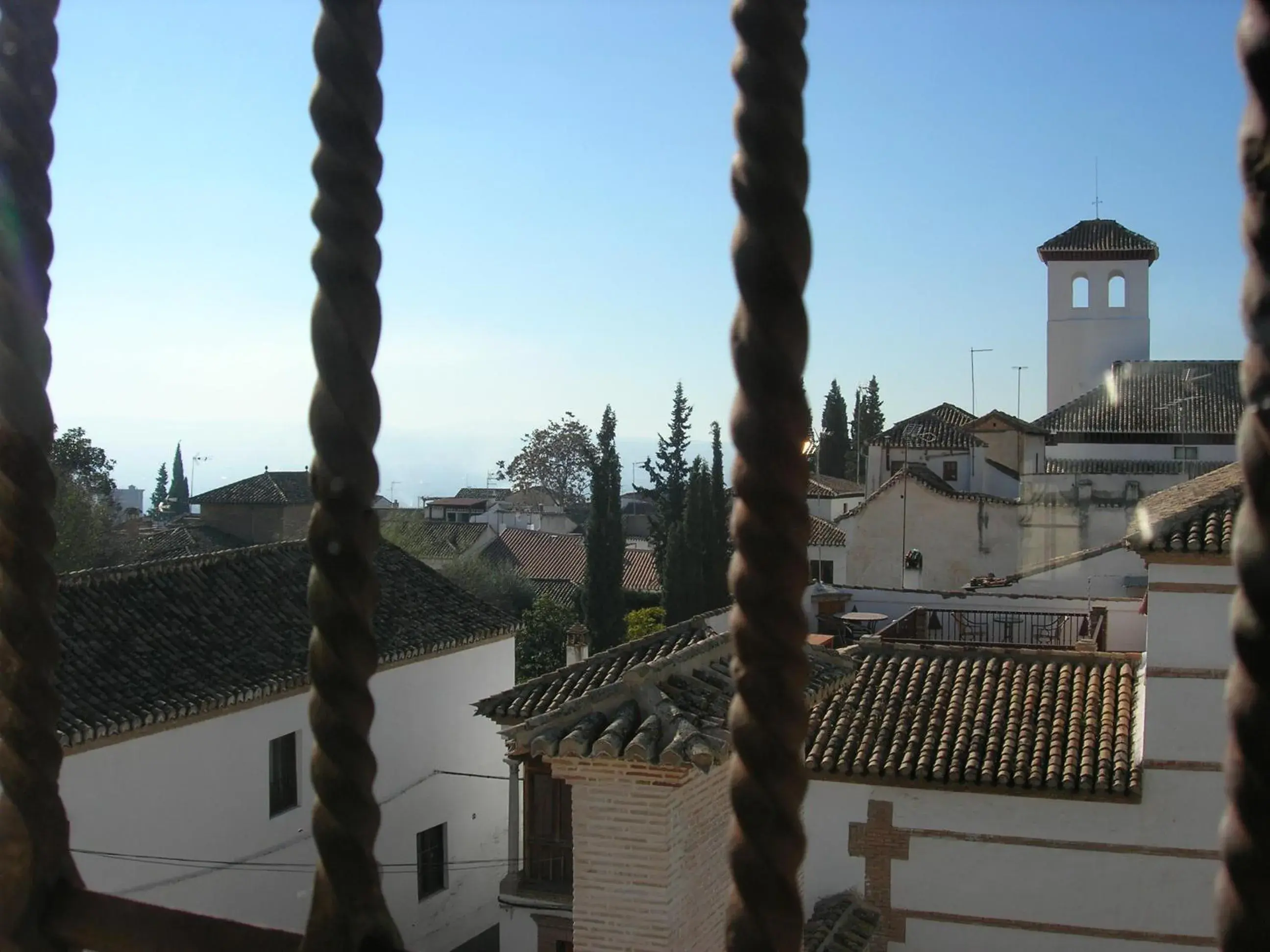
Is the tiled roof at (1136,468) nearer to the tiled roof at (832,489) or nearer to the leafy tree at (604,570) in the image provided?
the tiled roof at (832,489)

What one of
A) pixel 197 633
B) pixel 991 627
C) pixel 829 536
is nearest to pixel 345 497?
pixel 197 633

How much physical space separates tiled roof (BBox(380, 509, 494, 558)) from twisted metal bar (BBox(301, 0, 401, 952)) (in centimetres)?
2400

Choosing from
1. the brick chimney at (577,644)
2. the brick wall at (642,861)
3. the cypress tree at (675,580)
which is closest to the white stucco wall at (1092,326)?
the cypress tree at (675,580)

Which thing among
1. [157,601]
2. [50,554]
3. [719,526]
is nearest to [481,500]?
[719,526]

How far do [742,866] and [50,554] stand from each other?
36.2 inches

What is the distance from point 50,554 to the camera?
135cm

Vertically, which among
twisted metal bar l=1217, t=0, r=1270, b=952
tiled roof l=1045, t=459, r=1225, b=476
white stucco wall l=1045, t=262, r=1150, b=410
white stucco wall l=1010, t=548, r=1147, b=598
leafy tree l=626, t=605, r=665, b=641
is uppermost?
white stucco wall l=1045, t=262, r=1150, b=410

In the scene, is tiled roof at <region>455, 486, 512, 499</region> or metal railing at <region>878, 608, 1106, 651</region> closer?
metal railing at <region>878, 608, 1106, 651</region>

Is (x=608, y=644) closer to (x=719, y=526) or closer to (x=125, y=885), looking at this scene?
(x=719, y=526)

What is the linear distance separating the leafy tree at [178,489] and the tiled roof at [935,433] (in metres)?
33.1

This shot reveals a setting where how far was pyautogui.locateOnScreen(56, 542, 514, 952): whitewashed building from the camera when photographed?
940 cm

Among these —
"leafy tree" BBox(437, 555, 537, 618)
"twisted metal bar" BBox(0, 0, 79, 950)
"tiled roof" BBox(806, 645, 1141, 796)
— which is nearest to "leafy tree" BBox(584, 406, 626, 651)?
"leafy tree" BBox(437, 555, 537, 618)

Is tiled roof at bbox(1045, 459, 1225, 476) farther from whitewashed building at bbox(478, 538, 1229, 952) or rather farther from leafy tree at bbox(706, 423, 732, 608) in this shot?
whitewashed building at bbox(478, 538, 1229, 952)

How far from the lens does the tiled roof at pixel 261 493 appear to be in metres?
28.6
